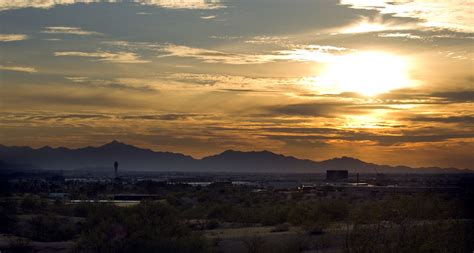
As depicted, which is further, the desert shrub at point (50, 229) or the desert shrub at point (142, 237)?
the desert shrub at point (50, 229)

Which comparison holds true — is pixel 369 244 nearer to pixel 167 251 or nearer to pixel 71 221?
pixel 167 251

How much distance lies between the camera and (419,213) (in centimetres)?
3647

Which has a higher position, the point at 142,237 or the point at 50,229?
the point at 142,237

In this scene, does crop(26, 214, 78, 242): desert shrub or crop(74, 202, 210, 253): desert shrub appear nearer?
crop(74, 202, 210, 253): desert shrub

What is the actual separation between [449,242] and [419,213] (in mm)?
5622

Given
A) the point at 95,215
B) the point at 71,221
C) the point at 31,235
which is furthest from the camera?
the point at 71,221

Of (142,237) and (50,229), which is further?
(50,229)

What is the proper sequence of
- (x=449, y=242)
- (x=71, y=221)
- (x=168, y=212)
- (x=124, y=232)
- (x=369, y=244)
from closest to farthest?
(x=369, y=244), (x=449, y=242), (x=124, y=232), (x=168, y=212), (x=71, y=221)

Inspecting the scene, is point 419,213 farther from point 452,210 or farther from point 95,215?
point 95,215

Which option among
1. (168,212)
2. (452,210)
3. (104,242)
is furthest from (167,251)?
(452,210)

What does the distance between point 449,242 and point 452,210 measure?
9.02m

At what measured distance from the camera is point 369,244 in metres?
28.1

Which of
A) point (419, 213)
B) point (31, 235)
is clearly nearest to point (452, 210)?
point (419, 213)

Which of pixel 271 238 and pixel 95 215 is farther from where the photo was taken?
pixel 95 215
